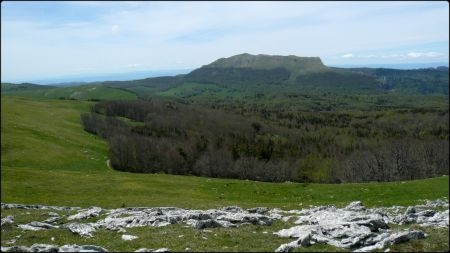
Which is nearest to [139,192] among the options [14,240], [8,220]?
[8,220]

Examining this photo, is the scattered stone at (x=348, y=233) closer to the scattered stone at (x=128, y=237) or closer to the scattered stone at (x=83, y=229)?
the scattered stone at (x=128, y=237)

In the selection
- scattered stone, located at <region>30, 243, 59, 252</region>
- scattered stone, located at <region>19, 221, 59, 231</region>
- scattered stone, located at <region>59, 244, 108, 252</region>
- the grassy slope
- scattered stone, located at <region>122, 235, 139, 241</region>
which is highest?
scattered stone, located at <region>59, 244, 108, 252</region>

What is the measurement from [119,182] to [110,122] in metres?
118

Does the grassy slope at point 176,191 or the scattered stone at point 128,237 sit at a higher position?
the scattered stone at point 128,237

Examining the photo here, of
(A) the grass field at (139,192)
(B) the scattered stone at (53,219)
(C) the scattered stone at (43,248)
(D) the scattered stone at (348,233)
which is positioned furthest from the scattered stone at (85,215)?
(D) the scattered stone at (348,233)

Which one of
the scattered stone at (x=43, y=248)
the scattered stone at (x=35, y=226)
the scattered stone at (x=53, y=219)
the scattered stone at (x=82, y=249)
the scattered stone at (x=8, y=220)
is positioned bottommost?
the scattered stone at (x=53, y=219)

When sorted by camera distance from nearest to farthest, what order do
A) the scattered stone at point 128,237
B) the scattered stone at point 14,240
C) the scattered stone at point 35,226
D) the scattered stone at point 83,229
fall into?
1. the scattered stone at point 128,237
2. the scattered stone at point 14,240
3. the scattered stone at point 83,229
4. the scattered stone at point 35,226

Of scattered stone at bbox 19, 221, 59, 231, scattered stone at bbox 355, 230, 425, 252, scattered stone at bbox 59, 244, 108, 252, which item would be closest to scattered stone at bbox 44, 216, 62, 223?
scattered stone at bbox 19, 221, 59, 231

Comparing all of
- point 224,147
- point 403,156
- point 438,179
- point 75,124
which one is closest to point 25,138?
point 75,124

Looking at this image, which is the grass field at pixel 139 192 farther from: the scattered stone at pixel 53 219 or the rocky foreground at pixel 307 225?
the scattered stone at pixel 53 219

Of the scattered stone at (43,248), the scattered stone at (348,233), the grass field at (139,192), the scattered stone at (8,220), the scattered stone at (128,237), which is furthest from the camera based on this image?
the scattered stone at (8,220)

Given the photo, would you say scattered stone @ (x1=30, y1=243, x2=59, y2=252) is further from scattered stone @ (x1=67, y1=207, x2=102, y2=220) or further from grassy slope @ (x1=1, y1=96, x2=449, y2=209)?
grassy slope @ (x1=1, y1=96, x2=449, y2=209)

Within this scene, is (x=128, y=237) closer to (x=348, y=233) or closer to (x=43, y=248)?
(x=43, y=248)

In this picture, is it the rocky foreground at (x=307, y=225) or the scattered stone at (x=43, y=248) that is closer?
the rocky foreground at (x=307, y=225)
